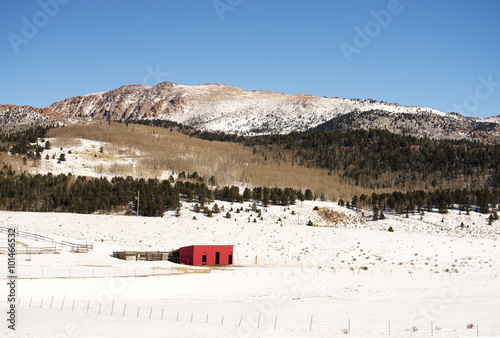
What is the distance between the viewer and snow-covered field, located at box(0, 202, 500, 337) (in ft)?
56.9

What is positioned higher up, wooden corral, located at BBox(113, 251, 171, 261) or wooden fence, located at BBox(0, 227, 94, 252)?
wooden fence, located at BBox(0, 227, 94, 252)

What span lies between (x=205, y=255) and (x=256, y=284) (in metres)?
13.8

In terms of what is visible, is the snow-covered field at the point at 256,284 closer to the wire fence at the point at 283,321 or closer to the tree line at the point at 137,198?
the wire fence at the point at 283,321

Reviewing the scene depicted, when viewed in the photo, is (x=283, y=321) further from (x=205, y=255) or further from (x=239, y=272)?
(x=205, y=255)

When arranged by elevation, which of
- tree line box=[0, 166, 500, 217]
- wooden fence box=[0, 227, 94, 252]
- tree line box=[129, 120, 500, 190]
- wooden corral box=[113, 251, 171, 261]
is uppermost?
tree line box=[129, 120, 500, 190]

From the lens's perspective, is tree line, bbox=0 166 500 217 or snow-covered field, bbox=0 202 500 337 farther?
tree line, bbox=0 166 500 217

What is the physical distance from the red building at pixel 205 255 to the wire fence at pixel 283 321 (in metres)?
20.7


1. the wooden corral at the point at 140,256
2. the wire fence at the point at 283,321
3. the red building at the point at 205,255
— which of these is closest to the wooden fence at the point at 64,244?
the wooden corral at the point at 140,256

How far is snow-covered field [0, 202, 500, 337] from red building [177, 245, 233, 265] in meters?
2.37

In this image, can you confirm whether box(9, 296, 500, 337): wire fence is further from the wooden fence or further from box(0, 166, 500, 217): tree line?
box(0, 166, 500, 217): tree line

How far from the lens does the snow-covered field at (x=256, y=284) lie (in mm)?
17344

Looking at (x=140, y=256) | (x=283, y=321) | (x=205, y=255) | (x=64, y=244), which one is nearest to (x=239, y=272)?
(x=205, y=255)

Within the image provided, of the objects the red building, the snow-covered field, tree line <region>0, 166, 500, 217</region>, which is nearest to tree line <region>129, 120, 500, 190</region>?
tree line <region>0, 166, 500, 217</region>

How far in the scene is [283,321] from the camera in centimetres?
1881
